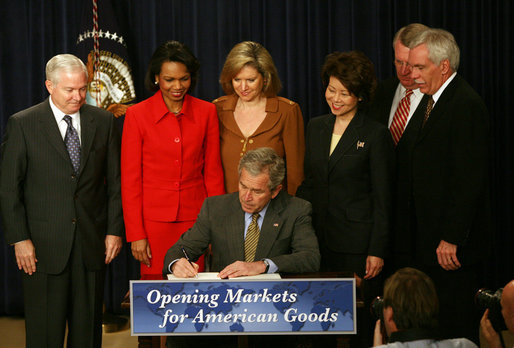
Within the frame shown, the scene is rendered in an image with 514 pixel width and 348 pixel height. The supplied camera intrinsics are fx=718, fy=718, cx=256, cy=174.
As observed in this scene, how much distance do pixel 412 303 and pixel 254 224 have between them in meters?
1.15

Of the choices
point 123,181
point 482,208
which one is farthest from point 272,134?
point 482,208

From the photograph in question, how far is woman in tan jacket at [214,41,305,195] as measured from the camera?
3.74 m

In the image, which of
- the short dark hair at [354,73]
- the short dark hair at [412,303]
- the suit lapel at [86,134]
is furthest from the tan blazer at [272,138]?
the short dark hair at [412,303]

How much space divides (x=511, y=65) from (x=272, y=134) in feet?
7.79

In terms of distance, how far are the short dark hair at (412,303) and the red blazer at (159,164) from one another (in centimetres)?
172

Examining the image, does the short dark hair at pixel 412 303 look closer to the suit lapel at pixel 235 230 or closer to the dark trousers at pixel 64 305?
the suit lapel at pixel 235 230

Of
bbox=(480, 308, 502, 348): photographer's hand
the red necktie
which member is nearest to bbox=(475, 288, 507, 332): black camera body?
bbox=(480, 308, 502, 348): photographer's hand

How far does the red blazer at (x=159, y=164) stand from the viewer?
3605mm

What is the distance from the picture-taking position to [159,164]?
3633 mm

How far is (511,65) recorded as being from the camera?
5.24 m

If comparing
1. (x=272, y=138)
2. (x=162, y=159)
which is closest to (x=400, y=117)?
(x=272, y=138)

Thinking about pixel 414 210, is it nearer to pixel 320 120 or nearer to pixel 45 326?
pixel 320 120

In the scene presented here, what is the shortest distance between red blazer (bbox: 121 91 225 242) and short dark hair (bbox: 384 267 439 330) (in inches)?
67.8

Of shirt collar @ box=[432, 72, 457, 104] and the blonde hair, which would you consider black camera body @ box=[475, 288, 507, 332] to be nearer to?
shirt collar @ box=[432, 72, 457, 104]
